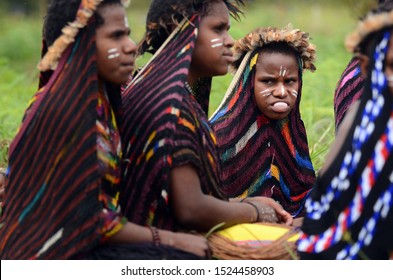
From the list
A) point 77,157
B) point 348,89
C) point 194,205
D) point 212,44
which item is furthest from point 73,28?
point 348,89

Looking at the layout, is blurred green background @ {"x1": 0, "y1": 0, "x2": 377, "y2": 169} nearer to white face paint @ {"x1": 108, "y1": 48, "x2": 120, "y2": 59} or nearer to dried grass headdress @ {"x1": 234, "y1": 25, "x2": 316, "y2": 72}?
dried grass headdress @ {"x1": 234, "y1": 25, "x2": 316, "y2": 72}

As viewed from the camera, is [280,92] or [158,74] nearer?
[158,74]

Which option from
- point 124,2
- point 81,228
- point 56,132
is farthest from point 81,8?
point 81,228

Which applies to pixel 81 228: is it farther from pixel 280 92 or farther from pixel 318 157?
pixel 318 157

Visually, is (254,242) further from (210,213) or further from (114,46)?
(114,46)

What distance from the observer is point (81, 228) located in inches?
155

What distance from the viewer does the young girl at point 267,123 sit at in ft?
17.8

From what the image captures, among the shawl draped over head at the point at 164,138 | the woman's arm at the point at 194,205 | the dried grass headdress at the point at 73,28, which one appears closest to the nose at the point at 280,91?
the shawl draped over head at the point at 164,138

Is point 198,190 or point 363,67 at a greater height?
point 363,67

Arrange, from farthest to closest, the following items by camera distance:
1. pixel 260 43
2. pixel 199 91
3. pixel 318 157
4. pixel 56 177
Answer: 1. pixel 318 157
2. pixel 260 43
3. pixel 199 91
4. pixel 56 177

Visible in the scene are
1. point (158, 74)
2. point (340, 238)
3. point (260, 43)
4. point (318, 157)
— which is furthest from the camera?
point (318, 157)

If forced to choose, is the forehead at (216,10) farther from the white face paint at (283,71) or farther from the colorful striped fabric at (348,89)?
the colorful striped fabric at (348,89)

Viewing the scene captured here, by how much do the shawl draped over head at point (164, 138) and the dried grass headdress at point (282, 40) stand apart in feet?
3.24

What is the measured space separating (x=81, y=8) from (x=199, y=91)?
4.05 ft
